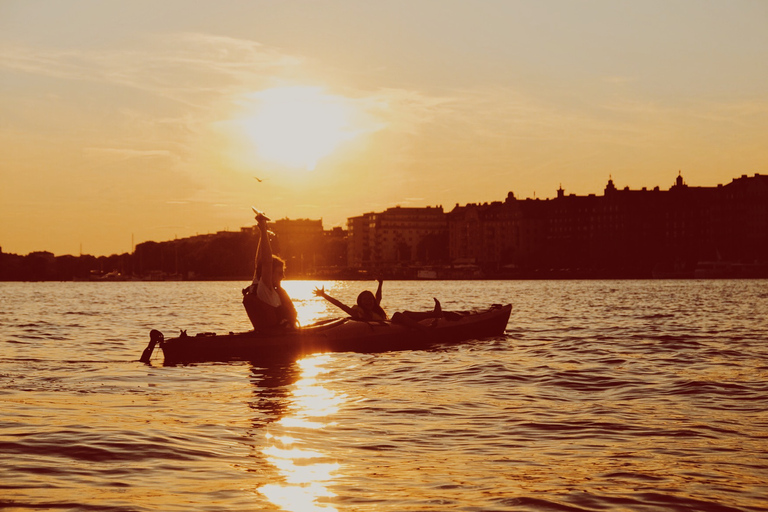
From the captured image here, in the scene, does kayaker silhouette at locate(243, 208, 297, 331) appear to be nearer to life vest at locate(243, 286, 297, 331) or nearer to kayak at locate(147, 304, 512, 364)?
life vest at locate(243, 286, 297, 331)

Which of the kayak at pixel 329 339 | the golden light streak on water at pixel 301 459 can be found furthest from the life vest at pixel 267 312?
the golden light streak on water at pixel 301 459

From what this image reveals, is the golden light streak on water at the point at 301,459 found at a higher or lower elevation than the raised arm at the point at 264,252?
lower

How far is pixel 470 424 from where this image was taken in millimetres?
13727

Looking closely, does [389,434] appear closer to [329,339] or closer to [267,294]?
[267,294]

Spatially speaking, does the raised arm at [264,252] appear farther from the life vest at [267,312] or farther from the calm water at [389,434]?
the calm water at [389,434]

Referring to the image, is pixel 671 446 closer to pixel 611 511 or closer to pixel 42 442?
pixel 611 511

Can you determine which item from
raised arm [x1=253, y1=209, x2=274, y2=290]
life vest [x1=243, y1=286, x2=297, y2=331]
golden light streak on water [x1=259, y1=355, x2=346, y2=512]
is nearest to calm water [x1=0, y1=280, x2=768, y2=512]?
golden light streak on water [x1=259, y1=355, x2=346, y2=512]

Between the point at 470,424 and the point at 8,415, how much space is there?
6.97 metres

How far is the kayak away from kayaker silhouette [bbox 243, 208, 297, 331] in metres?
0.33

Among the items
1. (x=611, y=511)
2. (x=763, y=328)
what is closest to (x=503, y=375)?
(x=611, y=511)

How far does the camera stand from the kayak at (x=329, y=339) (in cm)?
2284

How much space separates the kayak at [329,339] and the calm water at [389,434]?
1.43ft

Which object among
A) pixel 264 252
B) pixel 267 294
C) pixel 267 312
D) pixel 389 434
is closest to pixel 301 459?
pixel 389 434

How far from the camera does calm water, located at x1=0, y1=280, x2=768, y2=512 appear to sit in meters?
9.43
